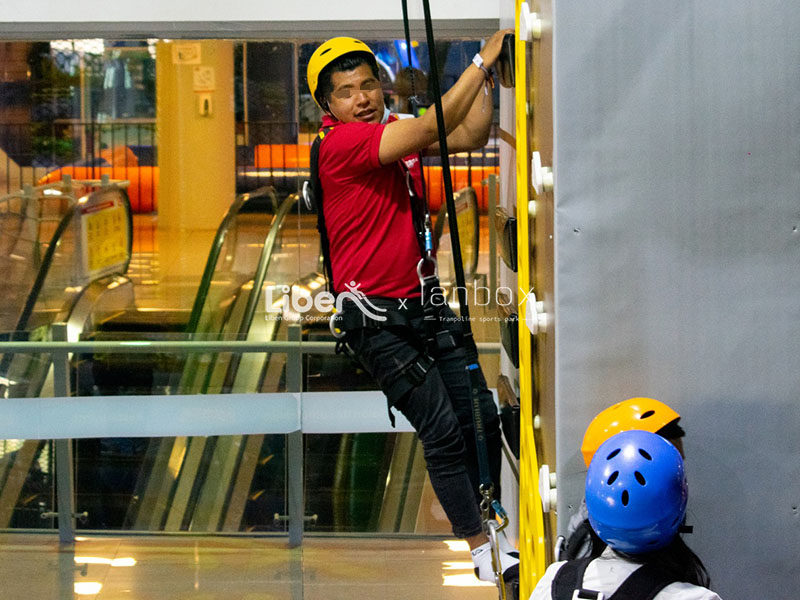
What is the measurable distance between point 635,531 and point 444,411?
139cm

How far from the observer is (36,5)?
13.8ft

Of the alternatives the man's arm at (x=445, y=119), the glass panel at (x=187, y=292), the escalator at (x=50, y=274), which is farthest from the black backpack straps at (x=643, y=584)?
the escalator at (x=50, y=274)

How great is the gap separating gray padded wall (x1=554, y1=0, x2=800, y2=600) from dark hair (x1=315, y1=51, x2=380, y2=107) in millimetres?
1264

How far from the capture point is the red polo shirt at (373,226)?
3.50m

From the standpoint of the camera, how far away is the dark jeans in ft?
11.3

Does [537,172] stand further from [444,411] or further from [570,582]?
[444,411]

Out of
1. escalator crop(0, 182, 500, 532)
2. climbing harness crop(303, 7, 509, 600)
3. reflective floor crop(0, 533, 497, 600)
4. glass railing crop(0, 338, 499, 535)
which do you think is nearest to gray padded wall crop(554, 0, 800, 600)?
climbing harness crop(303, 7, 509, 600)

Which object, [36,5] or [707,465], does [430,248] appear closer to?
[707,465]

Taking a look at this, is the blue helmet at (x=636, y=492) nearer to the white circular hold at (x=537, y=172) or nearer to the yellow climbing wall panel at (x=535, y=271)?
the yellow climbing wall panel at (x=535, y=271)

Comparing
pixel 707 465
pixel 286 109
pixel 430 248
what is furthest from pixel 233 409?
pixel 707 465

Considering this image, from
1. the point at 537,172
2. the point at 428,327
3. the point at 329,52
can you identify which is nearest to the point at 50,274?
the point at 329,52

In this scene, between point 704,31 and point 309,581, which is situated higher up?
point 704,31

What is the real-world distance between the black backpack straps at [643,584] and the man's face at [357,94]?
6.38 feet

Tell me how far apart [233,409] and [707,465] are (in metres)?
2.79
